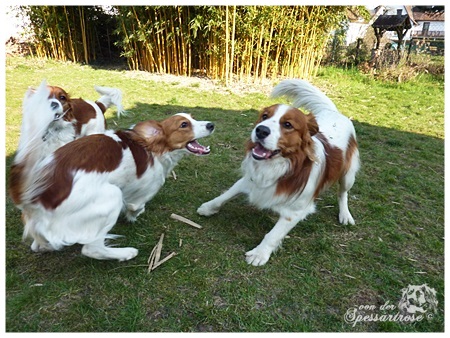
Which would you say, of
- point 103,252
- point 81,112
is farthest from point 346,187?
point 81,112

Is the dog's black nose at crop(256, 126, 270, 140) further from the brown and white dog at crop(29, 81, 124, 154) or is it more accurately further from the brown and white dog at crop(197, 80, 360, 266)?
the brown and white dog at crop(29, 81, 124, 154)

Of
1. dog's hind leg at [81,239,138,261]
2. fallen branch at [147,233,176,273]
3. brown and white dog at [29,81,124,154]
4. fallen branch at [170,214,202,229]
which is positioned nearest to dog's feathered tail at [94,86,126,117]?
brown and white dog at [29,81,124,154]

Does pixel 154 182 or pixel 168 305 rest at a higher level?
pixel 154 182

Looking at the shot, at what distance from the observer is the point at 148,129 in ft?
8.81

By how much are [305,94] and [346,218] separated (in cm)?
132

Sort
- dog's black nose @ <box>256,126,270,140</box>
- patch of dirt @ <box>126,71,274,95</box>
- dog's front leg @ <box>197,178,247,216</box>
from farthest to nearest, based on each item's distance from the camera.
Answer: patch of dirt @ <box>126,71,274,95</box> < dog's front leg @ <box>197,178,247,216</box> < dog's black nose @ <box>256,126,270,140</box>

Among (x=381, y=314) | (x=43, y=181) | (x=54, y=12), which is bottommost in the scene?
(x=381, y=314)

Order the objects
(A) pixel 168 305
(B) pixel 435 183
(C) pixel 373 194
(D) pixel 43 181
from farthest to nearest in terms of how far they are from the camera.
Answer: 1. (B) pixel 435 183
2. (C) pixel 373 194
3. (A) pixel 168 305
4. (D) pixel 43 181

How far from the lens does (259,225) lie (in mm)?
3090

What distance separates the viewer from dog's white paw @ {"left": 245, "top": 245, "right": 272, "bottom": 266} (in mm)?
2594

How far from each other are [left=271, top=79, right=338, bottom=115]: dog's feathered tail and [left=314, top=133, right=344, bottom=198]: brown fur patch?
0.62 metres

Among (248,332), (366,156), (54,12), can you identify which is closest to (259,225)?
(248,332)

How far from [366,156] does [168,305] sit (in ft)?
12.1

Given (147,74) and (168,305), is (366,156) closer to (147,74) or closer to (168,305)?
(168,305)
